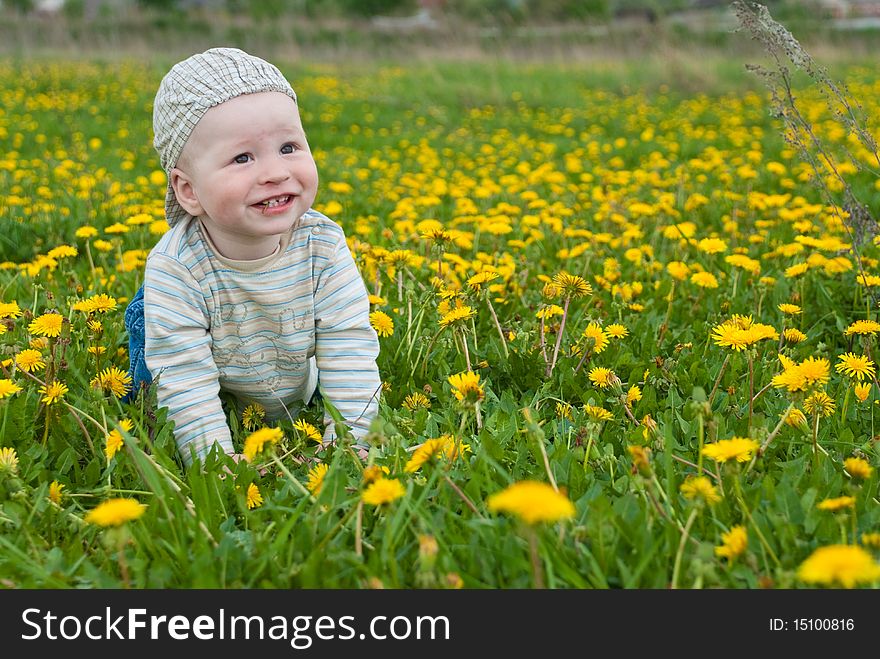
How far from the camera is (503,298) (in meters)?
3.20

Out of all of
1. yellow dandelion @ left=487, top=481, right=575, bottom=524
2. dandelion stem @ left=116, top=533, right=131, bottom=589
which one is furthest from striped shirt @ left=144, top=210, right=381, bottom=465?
yellow dandelion @ left=487, top=481, right=575, bottom=524

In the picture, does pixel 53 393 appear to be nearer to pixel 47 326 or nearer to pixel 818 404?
pixel 47 326

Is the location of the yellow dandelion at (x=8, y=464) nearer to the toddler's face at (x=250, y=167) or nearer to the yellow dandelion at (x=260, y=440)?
the yellow dandelion at (x=260, y=440)

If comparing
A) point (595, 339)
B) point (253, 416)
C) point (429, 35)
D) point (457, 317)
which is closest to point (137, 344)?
point (253, 416)

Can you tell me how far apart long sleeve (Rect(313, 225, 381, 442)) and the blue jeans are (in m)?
0.43

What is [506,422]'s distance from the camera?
2.19m

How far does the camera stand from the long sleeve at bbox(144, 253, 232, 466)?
216cm

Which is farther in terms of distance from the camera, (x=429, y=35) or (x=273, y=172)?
(x=429, y=35)

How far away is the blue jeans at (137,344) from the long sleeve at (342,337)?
1.41ft

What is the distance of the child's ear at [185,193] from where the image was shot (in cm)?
213

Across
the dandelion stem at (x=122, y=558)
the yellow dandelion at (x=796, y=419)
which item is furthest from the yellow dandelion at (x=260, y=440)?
the yellow dandelion at (x=796, y=419)

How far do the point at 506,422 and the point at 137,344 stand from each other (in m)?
0.94

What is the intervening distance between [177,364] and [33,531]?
0.55m
